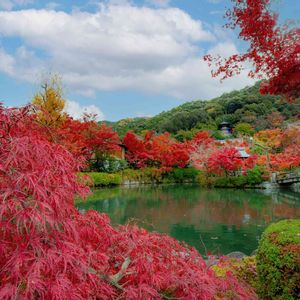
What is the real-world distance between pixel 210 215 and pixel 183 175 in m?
14.2

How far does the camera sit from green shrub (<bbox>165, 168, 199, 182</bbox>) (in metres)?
26.3

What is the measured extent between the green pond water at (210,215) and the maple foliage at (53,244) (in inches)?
165

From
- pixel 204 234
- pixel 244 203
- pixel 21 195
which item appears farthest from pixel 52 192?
pixel 244 203

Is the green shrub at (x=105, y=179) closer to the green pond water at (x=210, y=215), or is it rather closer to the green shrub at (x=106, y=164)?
the green shrub at (x=106, y=164)

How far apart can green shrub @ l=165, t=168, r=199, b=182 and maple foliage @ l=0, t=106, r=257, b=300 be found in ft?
78.9

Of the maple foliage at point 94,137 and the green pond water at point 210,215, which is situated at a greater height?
the maple foliage at point 94,137

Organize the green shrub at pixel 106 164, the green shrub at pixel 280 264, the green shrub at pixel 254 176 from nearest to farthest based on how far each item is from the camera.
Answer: the green shrub at pixel 280 264 → the green shrub at pixel 254 176 → the green shrub at pixel 106 164

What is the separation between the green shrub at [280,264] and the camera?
10.2 feet

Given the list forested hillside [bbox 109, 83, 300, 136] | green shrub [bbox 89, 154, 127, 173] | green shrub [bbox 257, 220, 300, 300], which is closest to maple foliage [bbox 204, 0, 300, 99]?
green shrub [bbox 257, 220, 300, 300]

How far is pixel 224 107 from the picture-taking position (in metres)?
42.0

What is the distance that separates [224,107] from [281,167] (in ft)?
68.7

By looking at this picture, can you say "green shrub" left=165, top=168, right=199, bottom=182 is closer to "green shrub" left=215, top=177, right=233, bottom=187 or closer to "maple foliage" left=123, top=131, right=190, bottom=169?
"maple foliage" left=123, top=131, right=190, bottom=169

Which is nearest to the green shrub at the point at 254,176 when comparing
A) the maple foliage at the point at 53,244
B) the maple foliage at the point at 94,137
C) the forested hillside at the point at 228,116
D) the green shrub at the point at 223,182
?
the green shrub at the point at 223,182

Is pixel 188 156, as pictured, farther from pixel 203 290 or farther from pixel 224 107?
pixel 203 290
